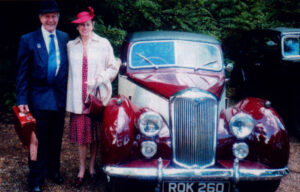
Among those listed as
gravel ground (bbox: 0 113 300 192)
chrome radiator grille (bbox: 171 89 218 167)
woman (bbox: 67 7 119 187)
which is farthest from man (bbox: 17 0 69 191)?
chrome radiator grille (bbox: 171 89 218 167)

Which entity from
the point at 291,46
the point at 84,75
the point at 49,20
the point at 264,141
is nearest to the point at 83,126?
the point at 84,75

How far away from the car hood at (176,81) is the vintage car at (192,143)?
0.02 metres

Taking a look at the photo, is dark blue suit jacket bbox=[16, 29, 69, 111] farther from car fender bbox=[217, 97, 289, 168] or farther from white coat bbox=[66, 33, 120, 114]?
car fender bbox=[217, 97, 289, 168]

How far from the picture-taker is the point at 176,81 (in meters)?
3.94

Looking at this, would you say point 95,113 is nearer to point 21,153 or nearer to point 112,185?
point 112,185

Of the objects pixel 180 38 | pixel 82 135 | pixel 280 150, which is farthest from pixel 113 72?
pixel 280 150

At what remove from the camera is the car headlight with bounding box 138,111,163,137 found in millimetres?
3354

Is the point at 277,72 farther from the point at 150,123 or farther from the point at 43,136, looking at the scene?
the point at 43,136

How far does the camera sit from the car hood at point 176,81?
152 inches

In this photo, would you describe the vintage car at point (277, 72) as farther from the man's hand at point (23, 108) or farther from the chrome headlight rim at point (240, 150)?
the man's hand at point (23, 108)

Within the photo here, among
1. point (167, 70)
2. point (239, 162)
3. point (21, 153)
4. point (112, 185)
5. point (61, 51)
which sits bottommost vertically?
point (21, 153)

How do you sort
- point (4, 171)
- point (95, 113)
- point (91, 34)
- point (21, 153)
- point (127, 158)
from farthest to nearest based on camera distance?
1. point (21, 153)
2. point (4, 171)
3. point (91, 34)
4. point (95, 113)
5. point (127, 158)

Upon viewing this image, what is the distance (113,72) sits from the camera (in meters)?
4.14

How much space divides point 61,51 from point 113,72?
2.13ft
